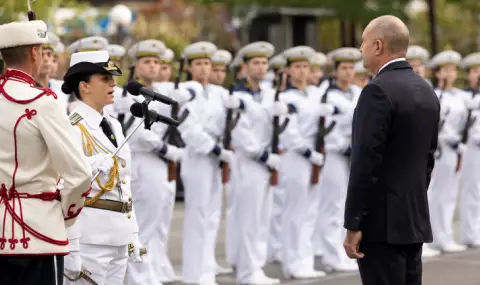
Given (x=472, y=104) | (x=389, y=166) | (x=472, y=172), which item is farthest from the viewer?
(x=472, y=172)

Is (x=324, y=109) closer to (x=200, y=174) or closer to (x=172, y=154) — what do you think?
(x=200, y=174)

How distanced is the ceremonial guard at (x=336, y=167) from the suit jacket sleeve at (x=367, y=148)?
20.3 feet

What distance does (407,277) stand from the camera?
588 centimetres

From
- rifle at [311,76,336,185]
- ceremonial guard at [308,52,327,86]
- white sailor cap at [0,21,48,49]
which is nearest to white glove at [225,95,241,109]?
rifle at [311,76,336,185]

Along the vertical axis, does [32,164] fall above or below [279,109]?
above

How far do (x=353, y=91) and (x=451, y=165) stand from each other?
1928 mm

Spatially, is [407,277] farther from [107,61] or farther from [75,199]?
[107,61]

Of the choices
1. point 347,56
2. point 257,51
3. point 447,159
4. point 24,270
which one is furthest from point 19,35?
point 447,159

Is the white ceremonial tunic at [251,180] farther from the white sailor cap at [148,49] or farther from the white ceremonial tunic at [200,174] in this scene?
the white sailor cap at [148,49]

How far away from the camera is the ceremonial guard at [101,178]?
6.53 meters

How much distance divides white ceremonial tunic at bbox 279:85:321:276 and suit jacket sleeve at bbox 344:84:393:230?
576 centimetres

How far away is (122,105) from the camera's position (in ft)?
32.2

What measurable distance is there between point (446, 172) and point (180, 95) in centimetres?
446

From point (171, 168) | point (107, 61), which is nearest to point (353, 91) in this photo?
point (171, 168)
